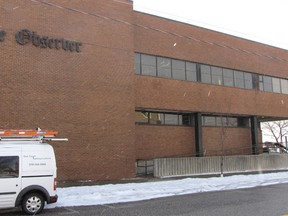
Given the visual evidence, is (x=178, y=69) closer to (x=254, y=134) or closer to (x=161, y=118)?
(x=161, y=118)

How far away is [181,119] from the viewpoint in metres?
27.4

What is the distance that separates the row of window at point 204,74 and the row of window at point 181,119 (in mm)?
2656

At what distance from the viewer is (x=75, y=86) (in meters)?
20.1

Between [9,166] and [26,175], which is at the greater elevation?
[9,166]

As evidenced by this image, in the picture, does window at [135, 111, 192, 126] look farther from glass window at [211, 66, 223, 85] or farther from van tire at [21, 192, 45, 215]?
van tire at [21, 192, 45, 215]

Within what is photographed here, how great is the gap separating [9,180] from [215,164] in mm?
17664

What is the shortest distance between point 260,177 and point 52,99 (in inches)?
496

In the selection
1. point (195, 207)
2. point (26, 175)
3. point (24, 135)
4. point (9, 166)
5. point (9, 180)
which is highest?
point (24, 135)

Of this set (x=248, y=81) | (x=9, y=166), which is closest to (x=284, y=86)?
(x=248, y=81)

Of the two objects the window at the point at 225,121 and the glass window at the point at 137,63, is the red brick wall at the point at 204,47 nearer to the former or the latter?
the glass window at the point at 137,63

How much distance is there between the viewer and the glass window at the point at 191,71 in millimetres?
26938

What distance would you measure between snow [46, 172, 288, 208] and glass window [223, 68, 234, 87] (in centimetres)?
1018

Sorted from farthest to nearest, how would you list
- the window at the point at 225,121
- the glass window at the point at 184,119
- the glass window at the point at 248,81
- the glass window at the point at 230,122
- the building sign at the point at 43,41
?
the glass window at the point at 248,81 < the glass window at the point at 230,122 < the window at the point at 225,121 < the glass window at the point at 184,119 < the building sign at the point at 43,41

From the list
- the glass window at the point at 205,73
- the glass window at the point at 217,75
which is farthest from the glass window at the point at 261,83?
the glass window at the point at 205,73
